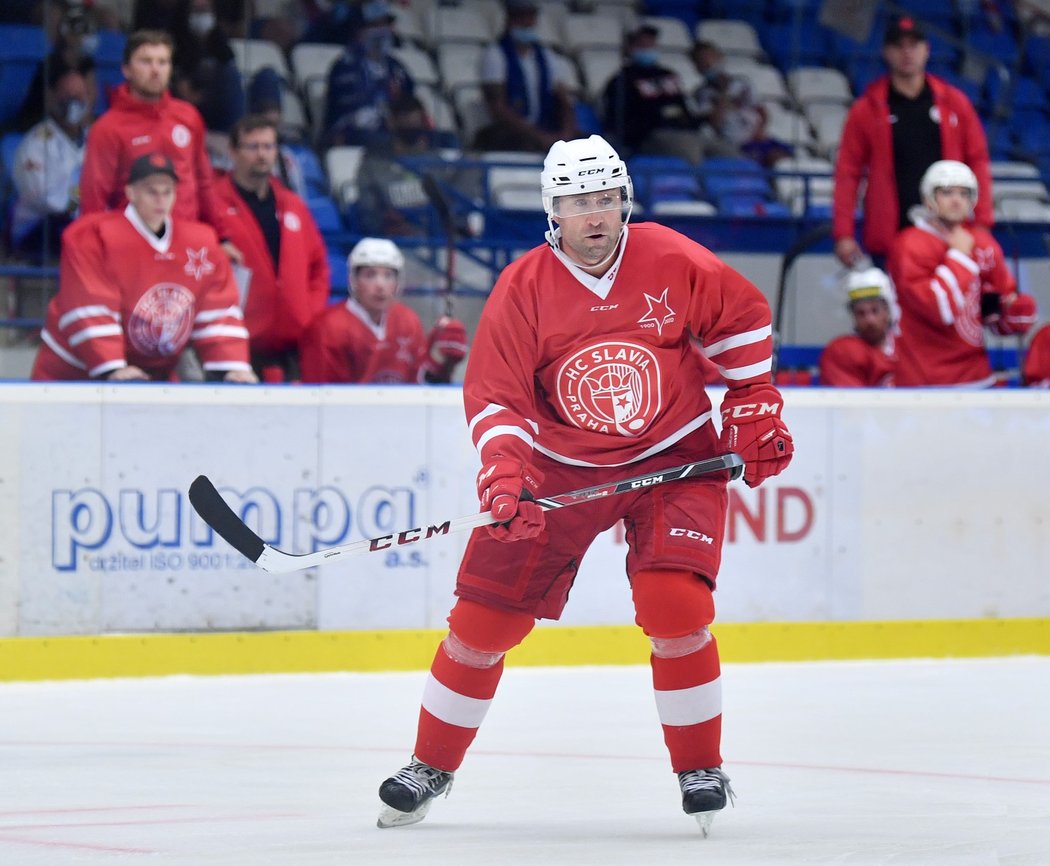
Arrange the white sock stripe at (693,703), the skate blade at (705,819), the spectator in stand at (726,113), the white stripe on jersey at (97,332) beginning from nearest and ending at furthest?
1. the skate blade at (705,819)
2. the white sock stripe at (693,703)
3. the white stripe on jersey at (97,332)
4. the spectator in stand at (726,113)

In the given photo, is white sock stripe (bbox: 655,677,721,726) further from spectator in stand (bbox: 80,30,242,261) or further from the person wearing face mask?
the person wearing face mask

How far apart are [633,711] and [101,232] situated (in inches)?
84.0

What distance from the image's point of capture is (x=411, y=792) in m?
3.01

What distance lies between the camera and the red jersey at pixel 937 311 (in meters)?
6.01

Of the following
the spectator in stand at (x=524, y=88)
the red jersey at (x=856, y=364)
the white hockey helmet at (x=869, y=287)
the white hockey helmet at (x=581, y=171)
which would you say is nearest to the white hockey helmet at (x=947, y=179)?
the white hockey helmet at (x=869, y=287)

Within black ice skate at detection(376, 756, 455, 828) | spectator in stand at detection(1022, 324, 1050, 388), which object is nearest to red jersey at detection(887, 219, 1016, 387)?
spectator in stand at detection(1022, 324, 1050, 388)

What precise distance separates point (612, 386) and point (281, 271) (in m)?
3.00

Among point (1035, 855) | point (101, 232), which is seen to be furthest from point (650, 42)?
point (1035, 855)

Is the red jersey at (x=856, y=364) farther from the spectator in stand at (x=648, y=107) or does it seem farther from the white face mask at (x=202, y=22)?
the white face mask at (x=202, y=22)

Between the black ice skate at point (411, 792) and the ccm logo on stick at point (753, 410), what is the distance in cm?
78

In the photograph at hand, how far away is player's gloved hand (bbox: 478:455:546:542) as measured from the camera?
9.65ft

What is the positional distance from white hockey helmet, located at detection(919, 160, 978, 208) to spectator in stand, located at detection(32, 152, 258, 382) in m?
2.29

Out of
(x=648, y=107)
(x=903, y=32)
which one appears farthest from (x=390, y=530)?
(x=903, y=32)

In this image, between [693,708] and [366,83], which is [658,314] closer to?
[693,708]
